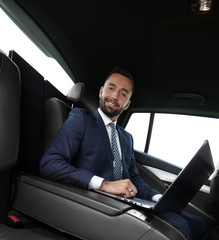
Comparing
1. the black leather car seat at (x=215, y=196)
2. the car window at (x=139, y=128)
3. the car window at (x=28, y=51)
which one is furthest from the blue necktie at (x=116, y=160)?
the car window at (x=139, y=128)

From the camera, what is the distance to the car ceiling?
5.83 ft

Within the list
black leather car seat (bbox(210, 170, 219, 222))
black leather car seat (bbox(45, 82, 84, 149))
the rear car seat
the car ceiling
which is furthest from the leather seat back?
black leather car seat (bbox(210, 170, 219, 222))

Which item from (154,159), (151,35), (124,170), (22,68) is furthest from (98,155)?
(154,159)

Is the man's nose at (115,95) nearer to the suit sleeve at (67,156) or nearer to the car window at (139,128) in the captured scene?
the suit sleeve at (67,156)

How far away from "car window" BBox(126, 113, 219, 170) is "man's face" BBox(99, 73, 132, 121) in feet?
4.33

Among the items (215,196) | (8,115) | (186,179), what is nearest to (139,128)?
(215,196)

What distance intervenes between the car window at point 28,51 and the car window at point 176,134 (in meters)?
1.50

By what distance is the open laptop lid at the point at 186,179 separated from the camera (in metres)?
0.92

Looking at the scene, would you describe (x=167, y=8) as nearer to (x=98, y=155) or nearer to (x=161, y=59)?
(x=161, y=59)

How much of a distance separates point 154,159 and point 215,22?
1611 mm

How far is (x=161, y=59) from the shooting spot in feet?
7.58

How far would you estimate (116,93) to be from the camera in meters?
1.68

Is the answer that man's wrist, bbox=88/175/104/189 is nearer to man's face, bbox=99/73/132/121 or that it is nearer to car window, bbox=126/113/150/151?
man's face, bbox=99/73/132/121

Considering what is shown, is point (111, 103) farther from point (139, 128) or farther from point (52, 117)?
point (139, 128)
